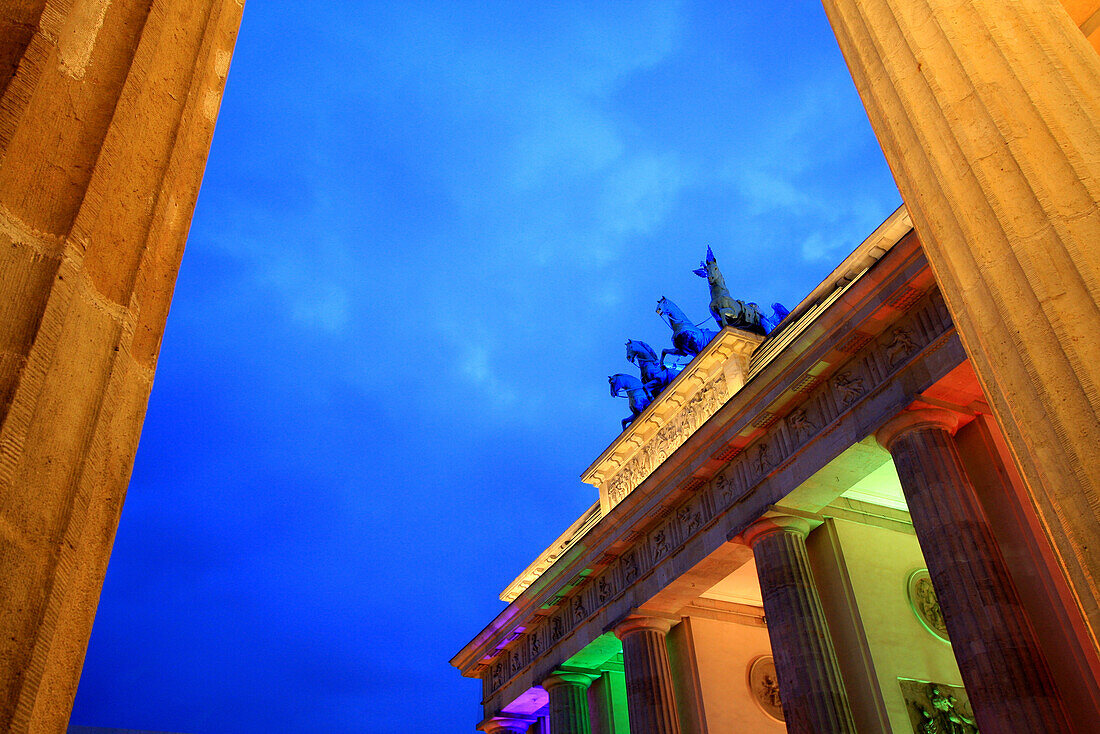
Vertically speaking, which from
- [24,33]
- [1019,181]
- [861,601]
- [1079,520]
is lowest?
[1079,520]

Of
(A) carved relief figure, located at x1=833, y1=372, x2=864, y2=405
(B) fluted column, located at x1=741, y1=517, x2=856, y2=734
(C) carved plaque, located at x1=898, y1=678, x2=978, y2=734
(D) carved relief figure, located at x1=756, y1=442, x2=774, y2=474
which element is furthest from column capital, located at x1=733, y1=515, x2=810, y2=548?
(C) carved plaque, located at x1=898, y1=678, x2=978, y2=734

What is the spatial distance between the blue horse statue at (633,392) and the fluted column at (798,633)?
28.3 ft

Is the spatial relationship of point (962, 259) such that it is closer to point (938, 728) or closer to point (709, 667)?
point (938, 728)

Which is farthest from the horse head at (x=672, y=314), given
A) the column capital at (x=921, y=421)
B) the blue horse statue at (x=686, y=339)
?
the column capital at (x=921, y=421)

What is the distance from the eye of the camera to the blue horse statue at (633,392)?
83.1 feet

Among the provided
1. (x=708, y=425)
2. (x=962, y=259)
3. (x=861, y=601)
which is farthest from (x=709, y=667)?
(x=962, y=259)

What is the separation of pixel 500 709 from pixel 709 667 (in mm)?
9014

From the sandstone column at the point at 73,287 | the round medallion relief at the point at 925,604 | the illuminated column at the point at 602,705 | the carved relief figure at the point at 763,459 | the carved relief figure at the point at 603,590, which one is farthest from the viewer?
the illuminated column at the point at 602,705

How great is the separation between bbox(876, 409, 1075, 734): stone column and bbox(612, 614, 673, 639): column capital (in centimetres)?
823

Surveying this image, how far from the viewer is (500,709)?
2605 cm

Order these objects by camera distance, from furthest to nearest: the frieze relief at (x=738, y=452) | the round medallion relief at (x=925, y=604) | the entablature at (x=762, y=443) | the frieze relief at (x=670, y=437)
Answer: the frieze relief at (x=670, y=437), the round medallion relief at (x=925, y=604), the frieze relief at (x=738, y=452), the entablature at (x=762, y=443)

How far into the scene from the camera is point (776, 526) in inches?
627

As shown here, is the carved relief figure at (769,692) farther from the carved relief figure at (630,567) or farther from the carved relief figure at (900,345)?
the carved relief figure at (900,345)

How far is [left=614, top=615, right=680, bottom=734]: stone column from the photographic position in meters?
18.7
